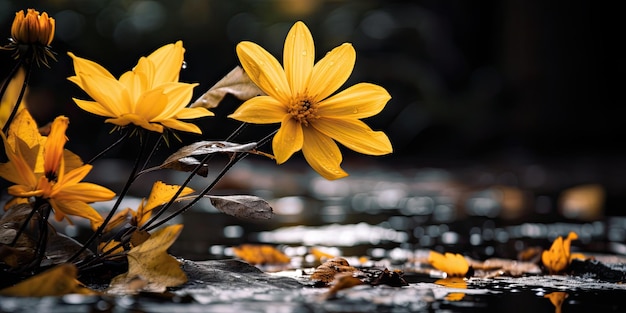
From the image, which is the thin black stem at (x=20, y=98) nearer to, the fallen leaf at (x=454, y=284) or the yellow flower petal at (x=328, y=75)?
the yellow flower petal at (x=328, y=75)

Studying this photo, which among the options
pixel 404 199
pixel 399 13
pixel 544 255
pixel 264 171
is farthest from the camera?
pixel 399 13

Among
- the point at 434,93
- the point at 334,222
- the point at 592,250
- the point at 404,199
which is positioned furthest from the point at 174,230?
the point at 434,93

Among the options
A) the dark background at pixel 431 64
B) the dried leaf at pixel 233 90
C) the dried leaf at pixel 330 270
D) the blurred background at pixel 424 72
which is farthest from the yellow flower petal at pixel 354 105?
the dark background at pixel 431 64

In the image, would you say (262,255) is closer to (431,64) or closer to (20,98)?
(20,98)

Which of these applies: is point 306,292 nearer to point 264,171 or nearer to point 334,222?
point 334,222

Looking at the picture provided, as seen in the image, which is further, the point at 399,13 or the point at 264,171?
the point at 399,13
